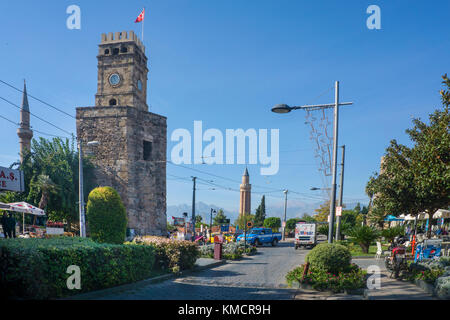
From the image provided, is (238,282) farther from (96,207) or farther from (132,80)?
(132,80)

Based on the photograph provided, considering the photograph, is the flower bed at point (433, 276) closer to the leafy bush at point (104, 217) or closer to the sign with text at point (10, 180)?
the leafy bush at point (104, 217)

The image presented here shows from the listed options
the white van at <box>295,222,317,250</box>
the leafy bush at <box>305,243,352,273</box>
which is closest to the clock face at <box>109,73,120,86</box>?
the white van at <box>295,222,317,250</box>

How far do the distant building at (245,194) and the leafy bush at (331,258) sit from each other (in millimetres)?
120863

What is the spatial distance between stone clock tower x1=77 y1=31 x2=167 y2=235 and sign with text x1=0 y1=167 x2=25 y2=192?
28755 millimetres

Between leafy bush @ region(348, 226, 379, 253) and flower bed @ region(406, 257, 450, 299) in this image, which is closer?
flower bed @ region(406, 257, 450, 299)

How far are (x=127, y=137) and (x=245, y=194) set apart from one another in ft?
318

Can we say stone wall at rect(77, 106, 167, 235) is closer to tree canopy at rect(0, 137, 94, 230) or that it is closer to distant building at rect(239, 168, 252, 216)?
tree canopy at rect(0, 137, 94, 230)

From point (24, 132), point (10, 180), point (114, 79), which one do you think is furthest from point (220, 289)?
point (24, 132)

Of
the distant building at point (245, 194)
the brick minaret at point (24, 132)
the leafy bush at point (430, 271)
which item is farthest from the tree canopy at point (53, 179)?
the distant building at point (245, 194)

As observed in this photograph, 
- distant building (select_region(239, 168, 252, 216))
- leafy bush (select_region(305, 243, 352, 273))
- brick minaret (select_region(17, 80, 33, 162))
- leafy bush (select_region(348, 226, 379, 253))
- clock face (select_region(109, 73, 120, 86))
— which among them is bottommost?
distant building (select_region(239, 168, 252, 216))

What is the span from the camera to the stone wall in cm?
3875

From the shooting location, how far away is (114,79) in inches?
1681
